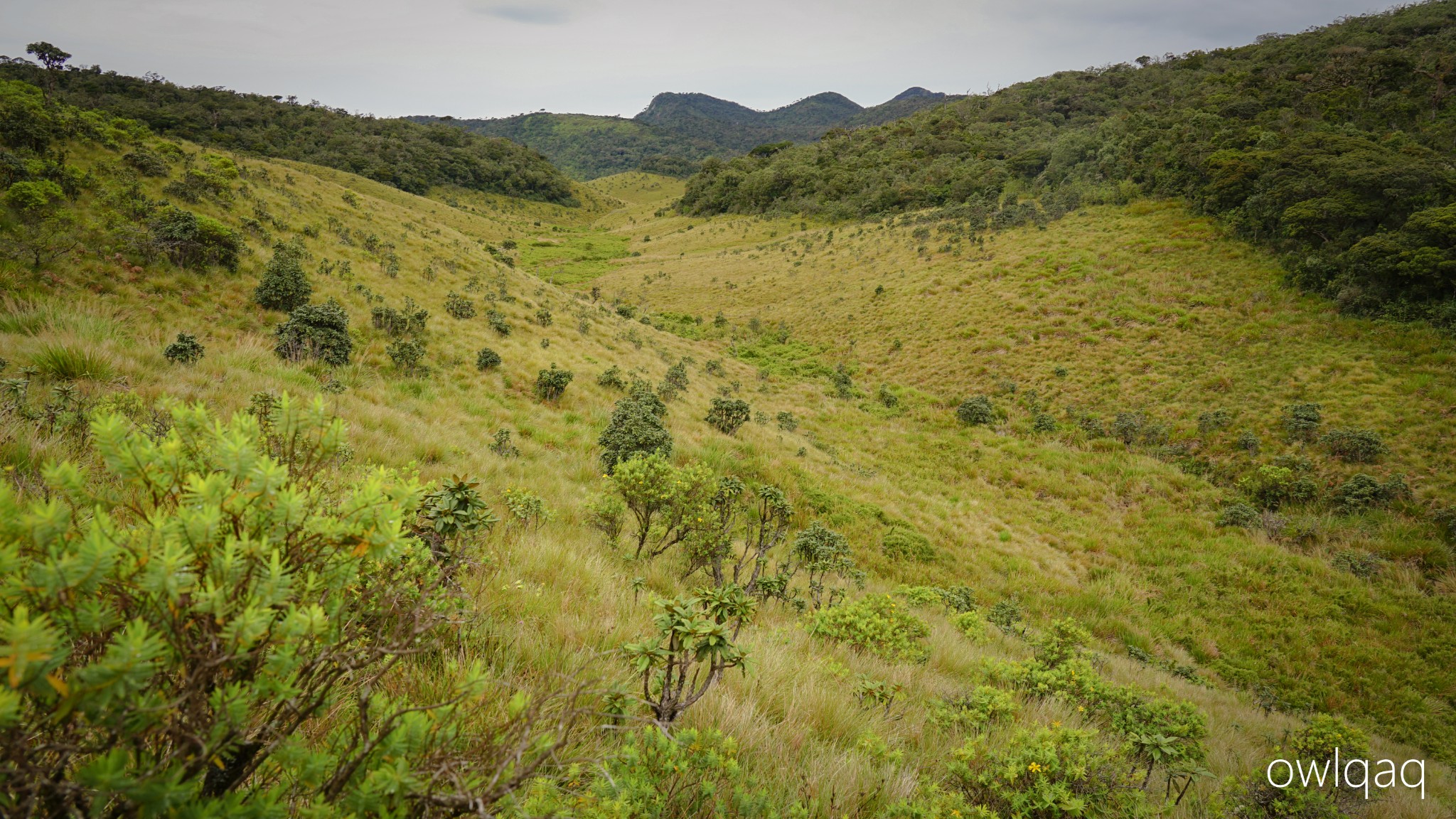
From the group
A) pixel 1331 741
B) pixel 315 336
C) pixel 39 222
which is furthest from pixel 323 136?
pixel 1331 741

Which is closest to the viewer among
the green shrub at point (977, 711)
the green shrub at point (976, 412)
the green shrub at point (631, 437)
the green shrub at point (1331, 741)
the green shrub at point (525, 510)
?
the green shrub at point (977, 711)

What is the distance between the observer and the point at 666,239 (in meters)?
61.5

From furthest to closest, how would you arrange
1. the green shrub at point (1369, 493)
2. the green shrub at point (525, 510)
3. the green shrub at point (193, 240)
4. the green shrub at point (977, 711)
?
the green shrub at point (1369, 493) → the green shrub at point (193, 240) → the green shrub at point (525, 510) → the green shrub at point (977, 711)

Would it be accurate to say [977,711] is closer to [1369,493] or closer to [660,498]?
[660,498]

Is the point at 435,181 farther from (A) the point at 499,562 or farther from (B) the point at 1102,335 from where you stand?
(A) the point at 499,562

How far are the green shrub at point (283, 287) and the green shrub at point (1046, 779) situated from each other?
44.1 ft

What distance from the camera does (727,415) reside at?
15312 mm

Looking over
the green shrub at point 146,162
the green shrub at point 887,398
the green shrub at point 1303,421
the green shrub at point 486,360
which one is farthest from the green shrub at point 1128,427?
the green shrub at point 146,162

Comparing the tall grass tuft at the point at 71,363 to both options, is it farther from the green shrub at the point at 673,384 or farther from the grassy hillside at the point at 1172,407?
the grassy hillside at the point at 1172,407

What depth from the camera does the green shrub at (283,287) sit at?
36.0ft

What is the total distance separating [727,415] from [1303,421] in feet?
54.9

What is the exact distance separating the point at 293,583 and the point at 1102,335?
2802 cm

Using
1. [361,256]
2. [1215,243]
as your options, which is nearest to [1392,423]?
[1215,243]

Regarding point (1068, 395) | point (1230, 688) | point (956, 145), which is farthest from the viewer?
point (956, 145)
